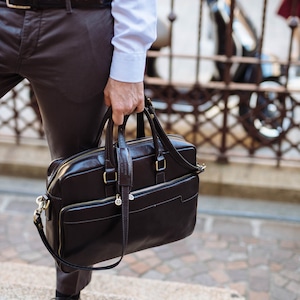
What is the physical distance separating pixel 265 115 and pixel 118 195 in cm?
231

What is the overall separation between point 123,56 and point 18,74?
1.13 feet

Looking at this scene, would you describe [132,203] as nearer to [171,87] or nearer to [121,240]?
[121,240]

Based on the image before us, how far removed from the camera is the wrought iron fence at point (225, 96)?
365cm

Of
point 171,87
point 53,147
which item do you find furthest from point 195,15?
point 53,147

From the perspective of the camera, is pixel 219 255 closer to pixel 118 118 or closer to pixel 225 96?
pixel 225 96

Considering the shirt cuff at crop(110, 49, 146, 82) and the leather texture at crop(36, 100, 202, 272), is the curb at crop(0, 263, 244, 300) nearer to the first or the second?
the leather texture at crop(36, 100, 202, 272)

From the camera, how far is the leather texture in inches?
71.6

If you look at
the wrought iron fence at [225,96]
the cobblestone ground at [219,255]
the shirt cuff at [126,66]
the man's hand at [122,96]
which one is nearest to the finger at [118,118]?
the man's hand at [122,96]

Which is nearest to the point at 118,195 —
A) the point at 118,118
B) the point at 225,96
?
the point at 118,118

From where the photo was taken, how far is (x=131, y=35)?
1.75 m

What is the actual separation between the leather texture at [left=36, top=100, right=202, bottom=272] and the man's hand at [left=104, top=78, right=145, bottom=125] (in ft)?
0.15

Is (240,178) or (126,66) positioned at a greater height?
(126,66)

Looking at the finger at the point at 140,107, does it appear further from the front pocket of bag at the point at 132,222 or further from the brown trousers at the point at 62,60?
the front pocket of bag at the point at 132,222

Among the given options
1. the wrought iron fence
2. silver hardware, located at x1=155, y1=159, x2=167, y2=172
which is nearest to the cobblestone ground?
the wrought iron fence
